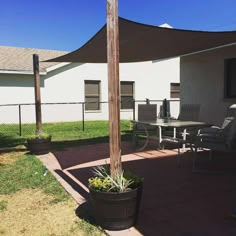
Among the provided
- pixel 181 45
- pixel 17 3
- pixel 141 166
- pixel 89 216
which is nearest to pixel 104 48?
pixel 181 45

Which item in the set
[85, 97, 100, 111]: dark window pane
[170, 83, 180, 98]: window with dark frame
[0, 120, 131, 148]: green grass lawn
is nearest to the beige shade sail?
[0, 120, 131, 148]: green grass lawn

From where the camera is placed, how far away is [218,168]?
6172 millimetres

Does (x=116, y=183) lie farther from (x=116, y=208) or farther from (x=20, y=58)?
(x=20, y=58)

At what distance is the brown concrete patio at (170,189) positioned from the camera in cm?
363

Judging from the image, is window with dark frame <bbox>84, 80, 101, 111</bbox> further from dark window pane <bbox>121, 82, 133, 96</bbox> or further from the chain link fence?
dark window pane <bbox>121, 82, 133, 96</bbox>

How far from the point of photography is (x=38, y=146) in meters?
7.94

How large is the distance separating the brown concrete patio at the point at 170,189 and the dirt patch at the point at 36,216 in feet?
0.80

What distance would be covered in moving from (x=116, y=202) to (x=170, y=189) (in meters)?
1.65

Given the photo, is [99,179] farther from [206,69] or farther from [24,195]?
[206,69]

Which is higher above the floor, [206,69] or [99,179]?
[206,69]

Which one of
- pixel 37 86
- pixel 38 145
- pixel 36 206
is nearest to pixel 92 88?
pixel 37 86

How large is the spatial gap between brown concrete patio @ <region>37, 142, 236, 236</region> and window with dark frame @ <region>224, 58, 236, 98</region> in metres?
2.35

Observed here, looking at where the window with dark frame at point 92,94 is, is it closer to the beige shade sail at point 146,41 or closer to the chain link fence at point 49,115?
the chain link fence at point 49,115

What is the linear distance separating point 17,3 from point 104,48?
5.26 metres
